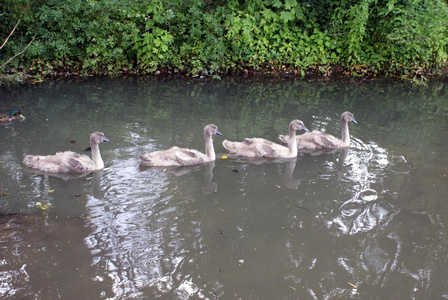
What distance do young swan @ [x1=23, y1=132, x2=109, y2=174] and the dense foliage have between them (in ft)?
28.0

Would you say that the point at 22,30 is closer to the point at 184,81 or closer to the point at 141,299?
the point at 184,81

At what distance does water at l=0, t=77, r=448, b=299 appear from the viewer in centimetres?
543

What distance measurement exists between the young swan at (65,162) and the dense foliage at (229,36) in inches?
336

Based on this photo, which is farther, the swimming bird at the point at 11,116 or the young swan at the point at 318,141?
the swimming bird at the point at 11,116

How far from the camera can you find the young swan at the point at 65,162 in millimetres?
8094

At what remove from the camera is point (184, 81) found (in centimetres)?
1633

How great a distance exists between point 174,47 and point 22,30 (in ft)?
18.3

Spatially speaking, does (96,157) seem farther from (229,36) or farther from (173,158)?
(229,36)

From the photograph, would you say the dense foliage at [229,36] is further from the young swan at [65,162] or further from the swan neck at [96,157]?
the swan neck at [96,157]

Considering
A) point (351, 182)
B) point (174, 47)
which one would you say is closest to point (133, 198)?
point (351, 182)

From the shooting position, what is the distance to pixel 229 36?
1716 cm

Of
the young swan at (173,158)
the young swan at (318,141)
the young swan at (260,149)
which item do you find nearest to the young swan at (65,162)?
the young swan at (173,158)

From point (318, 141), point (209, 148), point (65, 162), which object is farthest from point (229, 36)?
point (65, 162)

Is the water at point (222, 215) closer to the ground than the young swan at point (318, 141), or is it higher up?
closer to the ground
